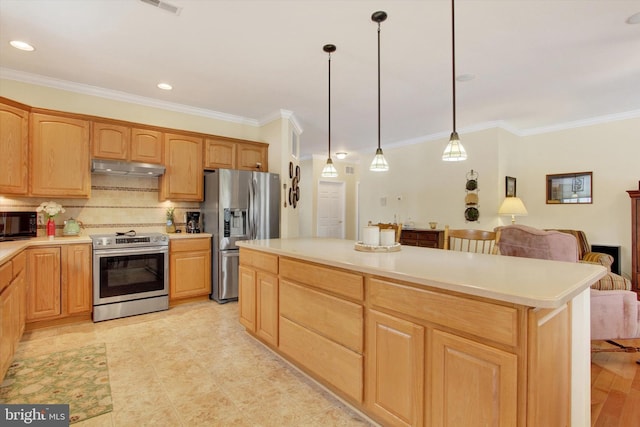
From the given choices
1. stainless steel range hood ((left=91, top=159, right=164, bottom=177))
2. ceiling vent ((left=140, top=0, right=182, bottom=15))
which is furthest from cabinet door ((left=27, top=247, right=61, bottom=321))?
ceiling vent ((left=140, top=0, right=182, bottom=15))

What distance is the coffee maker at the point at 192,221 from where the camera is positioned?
14.1 ft

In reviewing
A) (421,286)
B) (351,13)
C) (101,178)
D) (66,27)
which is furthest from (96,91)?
(421,286)

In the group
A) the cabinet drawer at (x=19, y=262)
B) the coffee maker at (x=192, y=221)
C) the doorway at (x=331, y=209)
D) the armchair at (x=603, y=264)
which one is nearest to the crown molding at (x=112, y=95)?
the coffee maker at (x=192, y=221)

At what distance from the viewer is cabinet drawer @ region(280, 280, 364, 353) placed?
5.85 feet

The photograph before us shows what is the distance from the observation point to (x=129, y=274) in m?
3.53

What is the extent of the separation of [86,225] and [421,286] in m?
4.00

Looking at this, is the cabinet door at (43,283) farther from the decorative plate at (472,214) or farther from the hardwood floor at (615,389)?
the decorative plate at (472,214)

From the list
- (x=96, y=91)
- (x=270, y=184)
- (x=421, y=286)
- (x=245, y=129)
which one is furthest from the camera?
(x=245, y=129)

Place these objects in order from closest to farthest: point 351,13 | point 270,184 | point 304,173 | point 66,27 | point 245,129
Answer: point 351,13 < point 66,27 < point 270,184 < point 245,129 < point 304,173

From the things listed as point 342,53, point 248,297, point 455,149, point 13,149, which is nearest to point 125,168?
point 13,149

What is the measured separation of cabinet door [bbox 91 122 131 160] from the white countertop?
275 centimetres

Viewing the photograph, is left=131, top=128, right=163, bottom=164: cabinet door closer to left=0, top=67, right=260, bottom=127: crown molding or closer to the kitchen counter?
left=0, top=67, right=260, bottom=127: crown molding

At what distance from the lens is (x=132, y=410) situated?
6.29ft

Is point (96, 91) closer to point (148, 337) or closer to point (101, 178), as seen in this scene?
point (101, 178)
